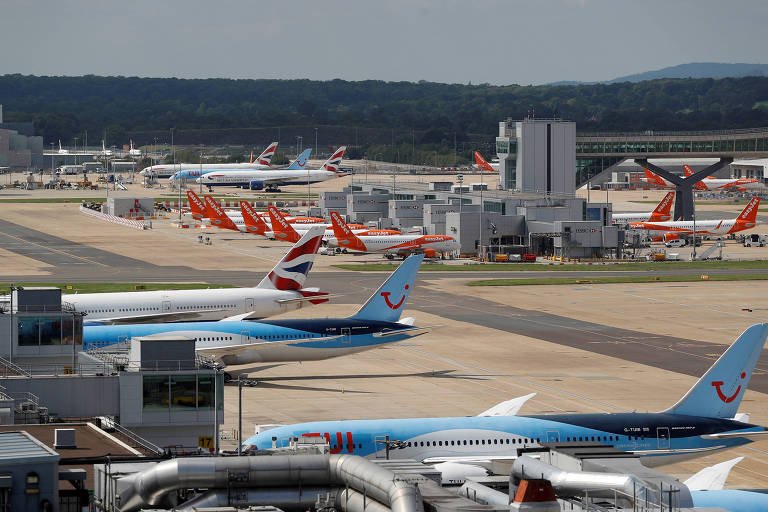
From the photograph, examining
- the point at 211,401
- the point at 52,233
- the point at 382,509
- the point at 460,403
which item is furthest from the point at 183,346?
the point at 52,233

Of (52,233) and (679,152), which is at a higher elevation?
(679,152)

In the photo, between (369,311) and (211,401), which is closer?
(211,401)

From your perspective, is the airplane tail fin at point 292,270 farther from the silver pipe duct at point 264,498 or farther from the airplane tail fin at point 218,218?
the airplane tail fin at point 218,218

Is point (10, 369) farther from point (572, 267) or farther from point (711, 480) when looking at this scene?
point (572, 267)

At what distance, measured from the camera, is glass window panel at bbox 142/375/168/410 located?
4169cm

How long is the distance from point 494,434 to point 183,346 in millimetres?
11479

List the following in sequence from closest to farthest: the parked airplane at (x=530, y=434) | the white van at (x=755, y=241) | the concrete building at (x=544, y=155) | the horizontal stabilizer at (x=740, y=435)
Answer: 1. the parked airplane at (x=530, y=434)
2. the horizontal stabilizer at (x=740, y=435)
3. the white van at (x=755, y=241)
4. the concrete building at (x=544, y=155)

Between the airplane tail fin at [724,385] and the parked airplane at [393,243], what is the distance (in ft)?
334

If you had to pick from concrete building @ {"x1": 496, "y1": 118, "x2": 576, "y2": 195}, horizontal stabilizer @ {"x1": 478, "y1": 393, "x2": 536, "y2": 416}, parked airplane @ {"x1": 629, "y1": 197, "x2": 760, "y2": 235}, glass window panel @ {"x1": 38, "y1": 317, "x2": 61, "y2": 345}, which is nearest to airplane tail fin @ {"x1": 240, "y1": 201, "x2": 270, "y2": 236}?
concrete building @ {"x1": 496, "y1": 118, "x2": 576, "y2": 195}

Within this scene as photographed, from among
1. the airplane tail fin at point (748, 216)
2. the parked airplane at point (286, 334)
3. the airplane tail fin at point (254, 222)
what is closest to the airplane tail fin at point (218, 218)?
the airplane tail fin at point (254, 222)

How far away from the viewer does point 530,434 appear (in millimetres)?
46312

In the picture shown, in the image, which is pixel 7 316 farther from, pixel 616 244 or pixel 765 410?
pixel 616 244

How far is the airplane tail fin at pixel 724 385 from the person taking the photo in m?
47.7

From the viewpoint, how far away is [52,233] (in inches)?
7111
